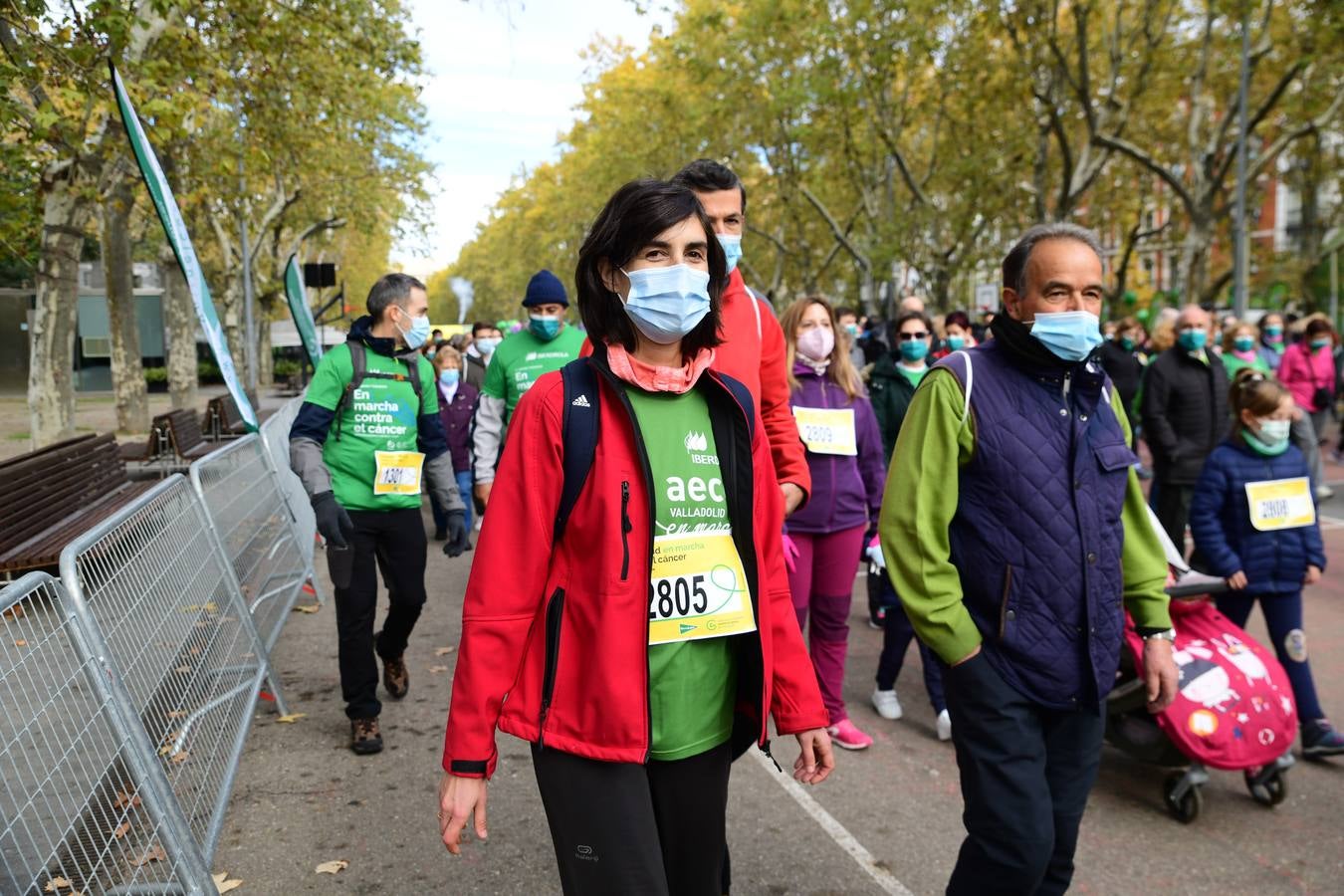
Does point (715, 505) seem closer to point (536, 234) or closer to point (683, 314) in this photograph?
point (683, 314)

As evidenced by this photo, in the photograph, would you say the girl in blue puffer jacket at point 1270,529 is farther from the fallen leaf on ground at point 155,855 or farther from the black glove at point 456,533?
the fallen leaf on ground at point 155,855

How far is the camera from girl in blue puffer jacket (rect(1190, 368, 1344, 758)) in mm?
4715

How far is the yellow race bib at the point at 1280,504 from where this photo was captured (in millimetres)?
4703

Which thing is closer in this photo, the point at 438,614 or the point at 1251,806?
the point at 1251,806

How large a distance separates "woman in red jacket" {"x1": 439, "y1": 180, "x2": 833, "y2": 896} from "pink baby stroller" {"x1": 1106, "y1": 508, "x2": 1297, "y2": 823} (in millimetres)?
2335

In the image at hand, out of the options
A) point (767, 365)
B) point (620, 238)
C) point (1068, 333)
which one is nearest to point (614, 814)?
point (620, 238)

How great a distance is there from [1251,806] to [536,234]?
6465 cm

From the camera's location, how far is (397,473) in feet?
15.9

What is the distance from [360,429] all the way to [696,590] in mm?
3020

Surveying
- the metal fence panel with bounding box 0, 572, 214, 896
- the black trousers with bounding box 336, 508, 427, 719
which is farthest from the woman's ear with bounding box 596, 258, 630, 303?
the black trousers with bounding box 336, 508, 427, 719

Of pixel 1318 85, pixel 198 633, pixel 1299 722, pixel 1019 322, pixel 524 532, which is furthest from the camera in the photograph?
pixel 1318 85

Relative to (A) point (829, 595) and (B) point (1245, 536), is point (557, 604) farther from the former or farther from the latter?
(B) point (1245, 536)

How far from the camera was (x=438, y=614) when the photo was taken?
7.46 metres

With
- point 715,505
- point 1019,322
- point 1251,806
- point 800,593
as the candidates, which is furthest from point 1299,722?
point 715,505
